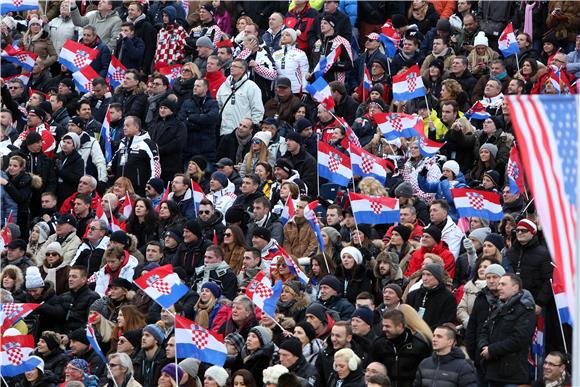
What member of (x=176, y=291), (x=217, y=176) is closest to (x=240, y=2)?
(x=217, y=176)

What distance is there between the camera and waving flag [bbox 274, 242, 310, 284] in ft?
59.0

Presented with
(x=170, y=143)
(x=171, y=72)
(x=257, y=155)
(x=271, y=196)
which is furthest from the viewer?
(x=171, y=72)

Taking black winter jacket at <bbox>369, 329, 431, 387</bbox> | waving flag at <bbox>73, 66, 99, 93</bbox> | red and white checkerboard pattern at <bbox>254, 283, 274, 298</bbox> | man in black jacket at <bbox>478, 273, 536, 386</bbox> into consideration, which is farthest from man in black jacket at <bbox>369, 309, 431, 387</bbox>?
waving flag at <bbox>73, 66, 99, 93</bbox>

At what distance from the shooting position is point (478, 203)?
19141mm

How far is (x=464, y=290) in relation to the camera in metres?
17.0

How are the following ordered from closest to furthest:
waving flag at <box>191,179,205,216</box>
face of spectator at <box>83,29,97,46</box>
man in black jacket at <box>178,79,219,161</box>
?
waving flag at <box>191,179,205,216</box> → man in black jacket at <box>178,79,219,161</box> → face of spectator at <box>83,29,97,46</box>

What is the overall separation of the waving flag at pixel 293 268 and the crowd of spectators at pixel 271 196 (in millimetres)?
88

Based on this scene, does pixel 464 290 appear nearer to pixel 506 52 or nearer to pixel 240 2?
pixel 506 52

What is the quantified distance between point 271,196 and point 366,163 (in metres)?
1.23

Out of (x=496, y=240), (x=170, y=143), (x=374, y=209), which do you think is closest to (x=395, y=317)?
(x=496, y=240)

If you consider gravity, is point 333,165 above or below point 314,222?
below

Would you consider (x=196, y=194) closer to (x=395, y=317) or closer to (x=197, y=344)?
(x=197, y=344)

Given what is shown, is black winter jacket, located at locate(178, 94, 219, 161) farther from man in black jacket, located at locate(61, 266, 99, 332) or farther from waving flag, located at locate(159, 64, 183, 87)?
man in black jacket, located at locate(61, 266, 99, 332)

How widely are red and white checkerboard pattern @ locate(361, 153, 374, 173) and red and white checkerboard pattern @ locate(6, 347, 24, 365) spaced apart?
18.5 feet
